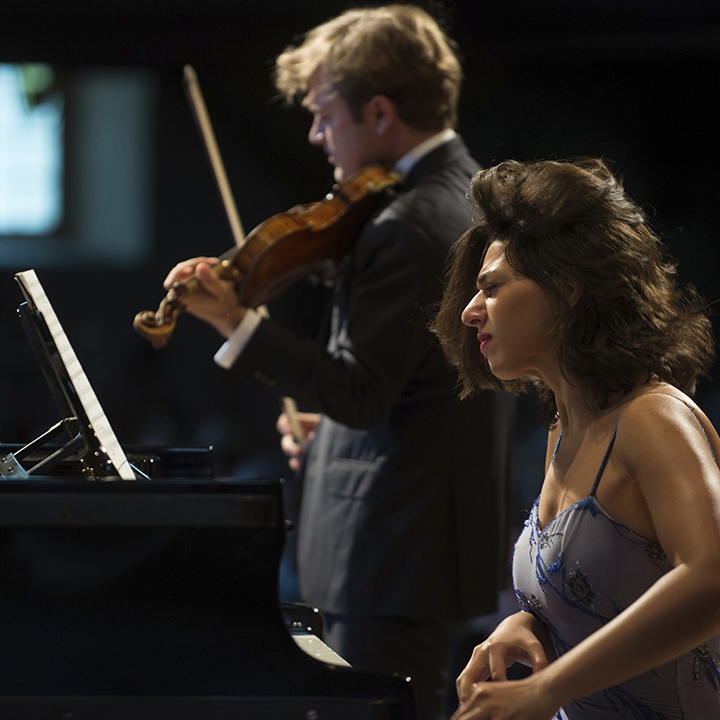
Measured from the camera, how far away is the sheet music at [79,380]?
5.02ft

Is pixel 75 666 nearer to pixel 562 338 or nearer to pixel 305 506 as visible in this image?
pixel 562 338

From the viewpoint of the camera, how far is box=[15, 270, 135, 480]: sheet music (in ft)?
5.02

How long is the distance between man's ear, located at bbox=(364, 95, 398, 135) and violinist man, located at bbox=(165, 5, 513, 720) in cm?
15

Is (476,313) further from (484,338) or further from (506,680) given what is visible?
(506,680)

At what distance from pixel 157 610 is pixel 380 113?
166 centimetres

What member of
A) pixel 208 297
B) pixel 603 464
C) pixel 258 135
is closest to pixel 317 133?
pixel 208 297

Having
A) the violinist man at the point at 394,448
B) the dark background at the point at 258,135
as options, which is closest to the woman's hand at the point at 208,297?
the violinist man at the point at 394,448

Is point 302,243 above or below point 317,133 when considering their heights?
below

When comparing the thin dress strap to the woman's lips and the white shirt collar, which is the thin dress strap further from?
the white shirt collar

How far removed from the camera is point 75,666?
1330 millimetres

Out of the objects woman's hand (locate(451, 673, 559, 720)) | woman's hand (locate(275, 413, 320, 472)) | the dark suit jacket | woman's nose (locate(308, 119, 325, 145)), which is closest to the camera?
woman's hand (locate(451, 673, 559, 720))

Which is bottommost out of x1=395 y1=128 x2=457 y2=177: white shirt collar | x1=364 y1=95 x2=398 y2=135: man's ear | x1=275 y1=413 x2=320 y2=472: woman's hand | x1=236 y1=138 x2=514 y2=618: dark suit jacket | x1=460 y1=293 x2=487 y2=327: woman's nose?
x1=275 y1=413 x2=320 y2=472: woman's hand

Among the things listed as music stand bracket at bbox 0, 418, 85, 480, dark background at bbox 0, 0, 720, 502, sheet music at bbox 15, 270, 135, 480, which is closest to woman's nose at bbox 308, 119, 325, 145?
music stand bracket at bbox 0, 418, 85, 480

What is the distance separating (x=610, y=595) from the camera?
1444 mm
